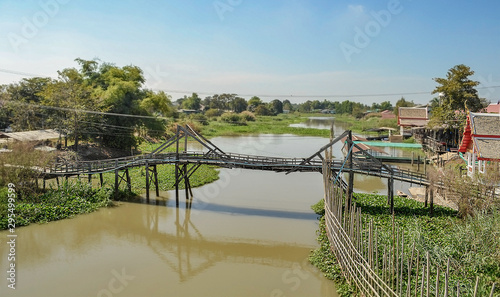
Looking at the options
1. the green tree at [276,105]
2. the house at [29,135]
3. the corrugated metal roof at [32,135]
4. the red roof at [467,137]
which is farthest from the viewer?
the green tree at [276,105]

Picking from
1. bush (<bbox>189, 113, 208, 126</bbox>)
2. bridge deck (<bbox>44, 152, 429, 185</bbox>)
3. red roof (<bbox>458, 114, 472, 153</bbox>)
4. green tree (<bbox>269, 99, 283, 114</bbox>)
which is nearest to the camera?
bridge deck (<bbox>44, 152, 429, 185</bbox>)

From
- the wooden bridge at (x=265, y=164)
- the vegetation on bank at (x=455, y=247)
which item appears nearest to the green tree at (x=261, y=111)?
the wooden bridge at (x=265, y=164)

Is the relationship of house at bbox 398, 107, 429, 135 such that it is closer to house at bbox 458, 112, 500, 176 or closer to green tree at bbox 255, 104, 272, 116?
house at bbox 458, 112, 500, 176

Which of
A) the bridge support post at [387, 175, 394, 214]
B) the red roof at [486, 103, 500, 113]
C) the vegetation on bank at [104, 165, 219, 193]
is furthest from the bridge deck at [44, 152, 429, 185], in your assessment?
the red roof at [486, 103, 500, 113]

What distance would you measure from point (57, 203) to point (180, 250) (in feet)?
25.4

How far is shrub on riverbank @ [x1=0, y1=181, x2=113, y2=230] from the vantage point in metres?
16.6

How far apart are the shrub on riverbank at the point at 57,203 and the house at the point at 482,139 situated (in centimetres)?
1966

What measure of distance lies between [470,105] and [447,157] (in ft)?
19.6

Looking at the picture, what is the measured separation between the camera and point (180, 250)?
14.9 metres

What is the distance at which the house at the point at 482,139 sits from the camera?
18.2 meters

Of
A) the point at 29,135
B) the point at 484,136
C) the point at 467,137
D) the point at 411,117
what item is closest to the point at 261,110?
the point at 411,117

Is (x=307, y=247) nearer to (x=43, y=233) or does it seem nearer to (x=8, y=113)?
(x=43, y=233)

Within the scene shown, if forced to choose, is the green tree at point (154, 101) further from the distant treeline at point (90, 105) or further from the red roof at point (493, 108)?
the red roof at point (493, 108)

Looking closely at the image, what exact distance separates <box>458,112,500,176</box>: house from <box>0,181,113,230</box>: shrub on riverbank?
19658 mm
